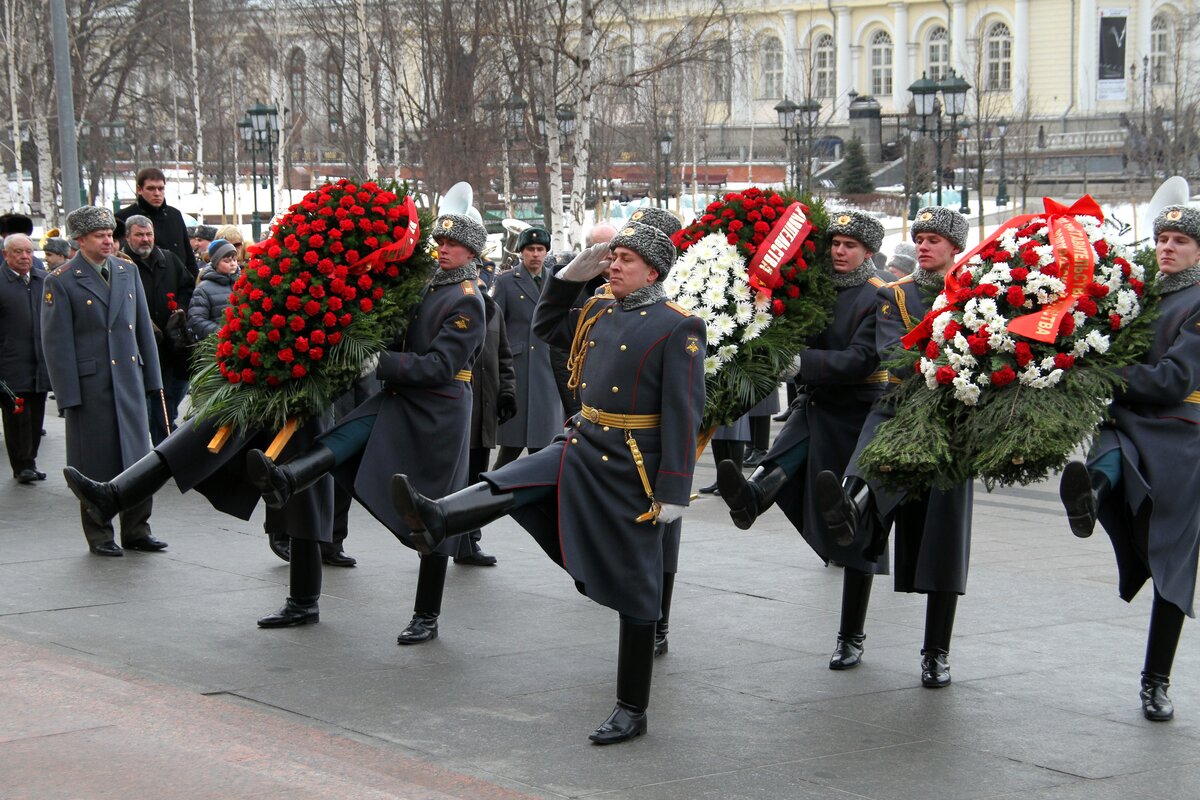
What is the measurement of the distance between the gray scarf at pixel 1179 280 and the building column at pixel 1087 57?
71.0 m

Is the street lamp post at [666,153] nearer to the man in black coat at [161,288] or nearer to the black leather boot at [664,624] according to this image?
the man in black coat at [161,288]

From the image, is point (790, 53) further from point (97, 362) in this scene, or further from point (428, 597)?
point (428, 597)

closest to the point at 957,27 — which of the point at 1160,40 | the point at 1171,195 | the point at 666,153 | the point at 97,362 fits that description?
the point at 1160,40

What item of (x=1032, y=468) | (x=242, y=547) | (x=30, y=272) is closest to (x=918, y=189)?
(x=30, y=272)

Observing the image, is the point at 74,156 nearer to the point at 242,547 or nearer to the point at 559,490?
the point at 242,547

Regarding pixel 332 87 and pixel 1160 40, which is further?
pixel 1160 40

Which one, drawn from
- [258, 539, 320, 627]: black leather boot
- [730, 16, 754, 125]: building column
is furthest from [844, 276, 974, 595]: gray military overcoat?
[730, 16, 754, 125]: building column

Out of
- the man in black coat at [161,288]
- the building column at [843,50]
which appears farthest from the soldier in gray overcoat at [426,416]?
the building column at [843,50]

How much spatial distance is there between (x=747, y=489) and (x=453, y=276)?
1.92 meters

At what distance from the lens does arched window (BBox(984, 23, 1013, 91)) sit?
78.6m

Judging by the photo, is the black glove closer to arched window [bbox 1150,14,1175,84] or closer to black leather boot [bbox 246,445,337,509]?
black leather boot [bbox 246,445,337,509]

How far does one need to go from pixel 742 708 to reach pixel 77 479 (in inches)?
128

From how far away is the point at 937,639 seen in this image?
22.9 ft

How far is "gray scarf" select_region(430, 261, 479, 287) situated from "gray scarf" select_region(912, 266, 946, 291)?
2.09 m
